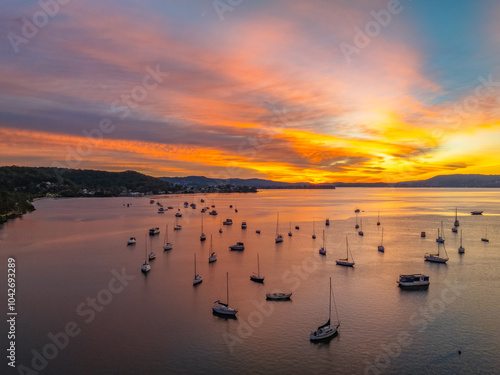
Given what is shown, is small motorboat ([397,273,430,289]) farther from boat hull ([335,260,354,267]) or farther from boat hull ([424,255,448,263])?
boat hull ([424,255,448,263])

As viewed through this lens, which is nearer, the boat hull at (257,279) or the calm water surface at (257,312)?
the calm water surface at (257,312)

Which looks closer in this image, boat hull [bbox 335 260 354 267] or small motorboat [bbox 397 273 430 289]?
small motorboat [bbox 397 273 430 289]

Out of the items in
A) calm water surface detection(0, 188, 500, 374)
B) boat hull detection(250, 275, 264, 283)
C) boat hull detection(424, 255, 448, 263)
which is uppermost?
boat hull detection(424, 255, 448, 263)

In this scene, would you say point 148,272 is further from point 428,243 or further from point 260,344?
point 428,243

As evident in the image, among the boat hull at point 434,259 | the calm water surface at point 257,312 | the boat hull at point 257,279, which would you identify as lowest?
the calm water surface at point 257,312

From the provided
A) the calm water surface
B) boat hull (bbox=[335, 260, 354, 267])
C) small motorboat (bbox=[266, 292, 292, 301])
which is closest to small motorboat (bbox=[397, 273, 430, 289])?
the calm water surface

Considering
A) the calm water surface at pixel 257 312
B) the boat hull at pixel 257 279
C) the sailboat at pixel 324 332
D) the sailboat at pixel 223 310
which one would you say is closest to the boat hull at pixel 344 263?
the calm water surface at pixel 257 312

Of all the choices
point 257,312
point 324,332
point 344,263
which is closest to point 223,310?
point 257,312

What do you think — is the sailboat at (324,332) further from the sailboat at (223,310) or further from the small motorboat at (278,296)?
the small motorboat at (278,296)

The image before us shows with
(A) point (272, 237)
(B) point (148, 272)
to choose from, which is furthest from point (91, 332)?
(A) point (272, 237)

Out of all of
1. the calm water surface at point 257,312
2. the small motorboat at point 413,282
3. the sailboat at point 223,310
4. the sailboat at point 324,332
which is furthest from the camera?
the small motorboat at point 413,282

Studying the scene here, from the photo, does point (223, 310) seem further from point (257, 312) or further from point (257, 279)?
point (257, 279)

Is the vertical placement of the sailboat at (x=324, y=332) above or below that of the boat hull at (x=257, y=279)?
below
